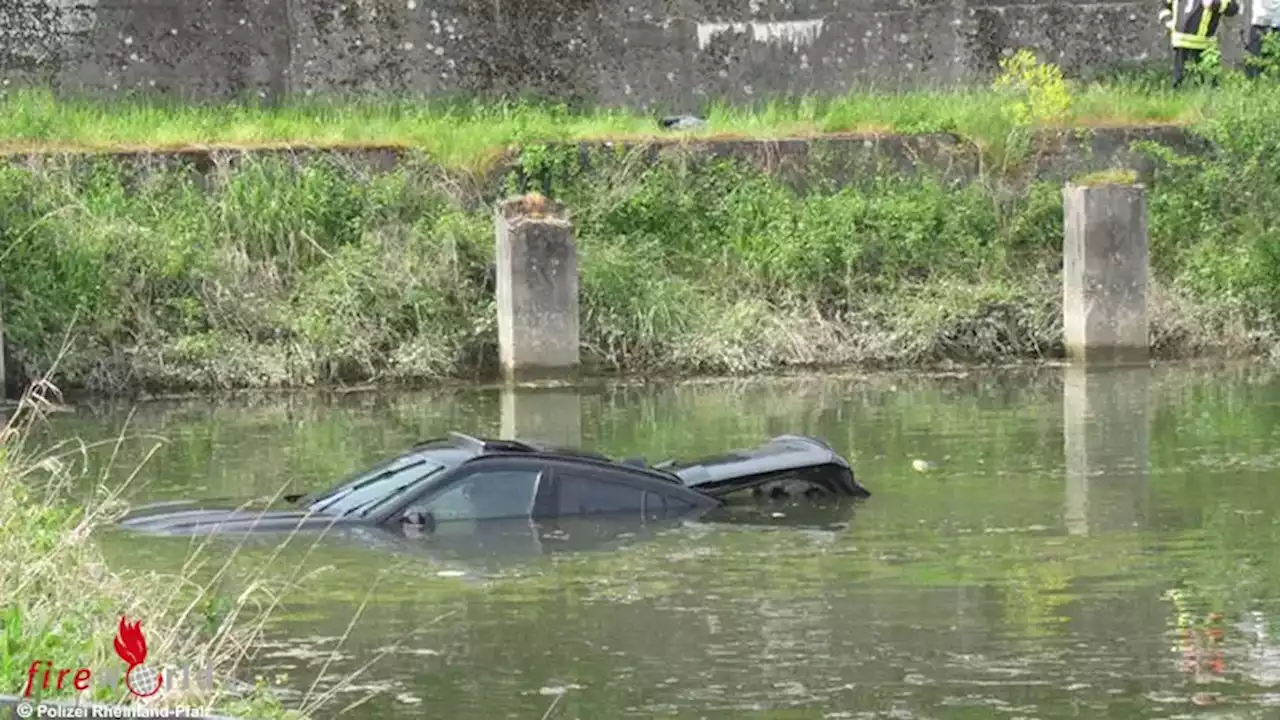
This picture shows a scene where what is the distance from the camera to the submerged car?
54.9ft

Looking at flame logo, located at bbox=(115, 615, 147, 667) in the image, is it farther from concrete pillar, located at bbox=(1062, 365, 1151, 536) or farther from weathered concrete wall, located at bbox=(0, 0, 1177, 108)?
weathered concrete wall, located at bbox=(0, 0, 1177, 108)

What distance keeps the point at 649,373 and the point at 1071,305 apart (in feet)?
16.6

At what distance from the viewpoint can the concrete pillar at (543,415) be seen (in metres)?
22.8

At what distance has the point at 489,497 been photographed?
55.7 feet

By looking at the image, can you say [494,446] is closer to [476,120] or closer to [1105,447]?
[1105,447]

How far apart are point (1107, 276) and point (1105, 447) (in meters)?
7.13

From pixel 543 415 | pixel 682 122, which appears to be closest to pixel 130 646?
pixel 543 415

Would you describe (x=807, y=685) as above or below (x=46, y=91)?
below

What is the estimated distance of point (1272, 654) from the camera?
13430 mm

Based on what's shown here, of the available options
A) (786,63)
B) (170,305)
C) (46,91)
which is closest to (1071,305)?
(786,63)

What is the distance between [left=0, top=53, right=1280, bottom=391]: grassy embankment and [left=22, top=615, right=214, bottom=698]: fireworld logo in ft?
59.0

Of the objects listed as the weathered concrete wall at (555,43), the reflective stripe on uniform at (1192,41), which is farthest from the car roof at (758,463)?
the weathered concrete wall at (555,43)

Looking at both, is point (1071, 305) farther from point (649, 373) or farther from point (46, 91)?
point (46, 91)

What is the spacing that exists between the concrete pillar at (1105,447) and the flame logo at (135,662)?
364 inches
